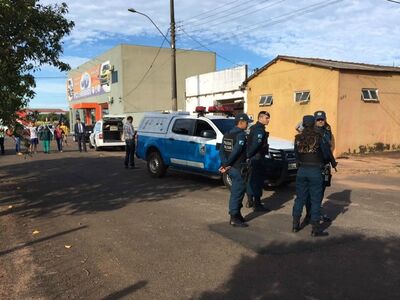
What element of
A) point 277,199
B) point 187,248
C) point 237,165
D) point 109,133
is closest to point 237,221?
point 237,165

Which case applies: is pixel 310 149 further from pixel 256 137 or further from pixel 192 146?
pixel 192 146

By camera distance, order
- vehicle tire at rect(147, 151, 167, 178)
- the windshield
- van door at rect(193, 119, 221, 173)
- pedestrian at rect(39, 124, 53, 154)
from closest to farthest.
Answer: van door at rect(193, 119, 221, 173)
the windshield
vehicle tire at rect(147, 151, 167, 178)
pedestrian at rect(39, 124, 53, 154)

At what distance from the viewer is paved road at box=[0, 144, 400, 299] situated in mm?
4766

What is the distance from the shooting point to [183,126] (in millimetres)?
12297

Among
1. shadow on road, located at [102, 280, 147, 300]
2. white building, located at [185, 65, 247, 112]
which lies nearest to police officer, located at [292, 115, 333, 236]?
shadow on road, located at [102, 280, 147, 300]

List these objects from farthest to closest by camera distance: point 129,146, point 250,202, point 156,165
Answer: point 129,146 → point 156,165 → point 250,202

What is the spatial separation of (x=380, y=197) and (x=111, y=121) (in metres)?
16.6

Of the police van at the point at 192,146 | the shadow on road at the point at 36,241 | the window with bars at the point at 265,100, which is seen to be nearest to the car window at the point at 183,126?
the police van at the point at 192,146

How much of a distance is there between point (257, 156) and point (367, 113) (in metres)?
11.5

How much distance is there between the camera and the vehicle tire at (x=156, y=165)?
12922 millimetres

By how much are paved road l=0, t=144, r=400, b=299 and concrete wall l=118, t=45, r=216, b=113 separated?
28582mm

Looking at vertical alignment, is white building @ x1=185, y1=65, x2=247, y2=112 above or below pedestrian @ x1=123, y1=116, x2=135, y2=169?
above

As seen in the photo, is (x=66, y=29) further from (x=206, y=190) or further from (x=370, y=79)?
(x=370, y=79)

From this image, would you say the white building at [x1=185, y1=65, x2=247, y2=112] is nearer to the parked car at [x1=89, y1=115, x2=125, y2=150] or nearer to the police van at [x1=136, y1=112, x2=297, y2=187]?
the parked car at [x1=89, y1=115, x2=125, y2=150]
